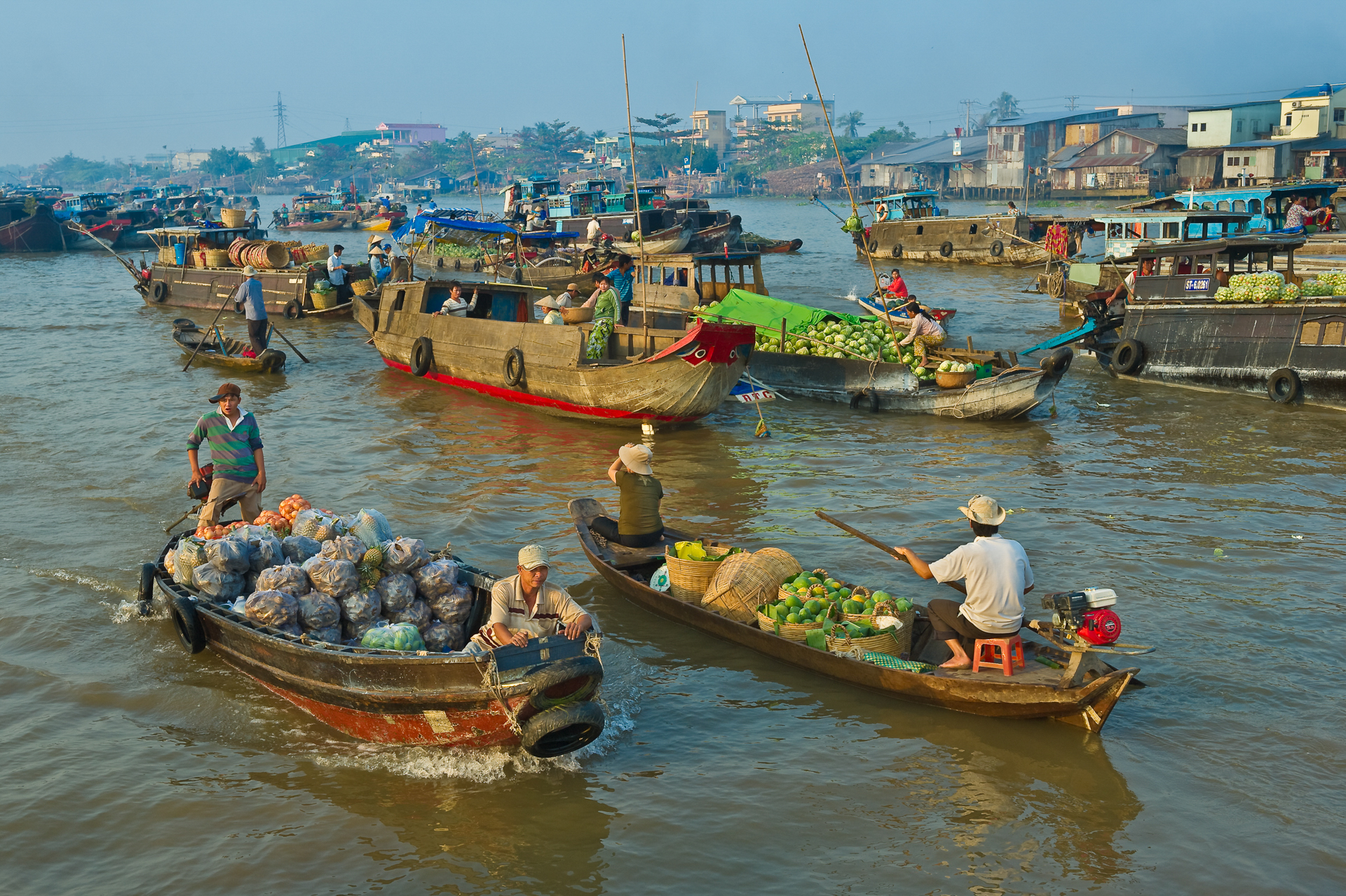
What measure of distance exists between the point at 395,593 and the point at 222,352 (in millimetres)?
16394

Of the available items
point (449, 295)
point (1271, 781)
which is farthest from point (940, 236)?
point (1271, 781)

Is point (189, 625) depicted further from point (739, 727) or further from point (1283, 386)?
point (1283, 386)

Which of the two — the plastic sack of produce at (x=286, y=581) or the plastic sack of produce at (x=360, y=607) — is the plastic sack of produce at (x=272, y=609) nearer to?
the plastic sack of produce at (x=286, y=581)

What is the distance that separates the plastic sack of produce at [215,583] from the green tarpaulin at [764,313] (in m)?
11.4

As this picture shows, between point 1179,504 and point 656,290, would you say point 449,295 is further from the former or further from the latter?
point 1179,504

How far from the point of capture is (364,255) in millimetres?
52656

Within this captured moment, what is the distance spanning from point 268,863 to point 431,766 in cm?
113

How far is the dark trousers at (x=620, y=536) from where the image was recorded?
30.6 feet

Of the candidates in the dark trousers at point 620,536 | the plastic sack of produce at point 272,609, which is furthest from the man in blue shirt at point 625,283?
the plastic sack of produce at point 272,609

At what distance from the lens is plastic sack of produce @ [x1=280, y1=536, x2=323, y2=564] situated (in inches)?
315

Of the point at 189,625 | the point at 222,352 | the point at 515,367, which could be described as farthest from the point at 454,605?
the point at 222,352

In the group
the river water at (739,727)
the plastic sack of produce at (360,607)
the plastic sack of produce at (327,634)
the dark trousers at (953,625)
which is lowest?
the river water at (739,727)

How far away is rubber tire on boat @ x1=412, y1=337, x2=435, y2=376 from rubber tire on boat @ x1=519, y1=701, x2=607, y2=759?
12921 millimetres

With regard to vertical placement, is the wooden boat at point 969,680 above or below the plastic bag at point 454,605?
below
